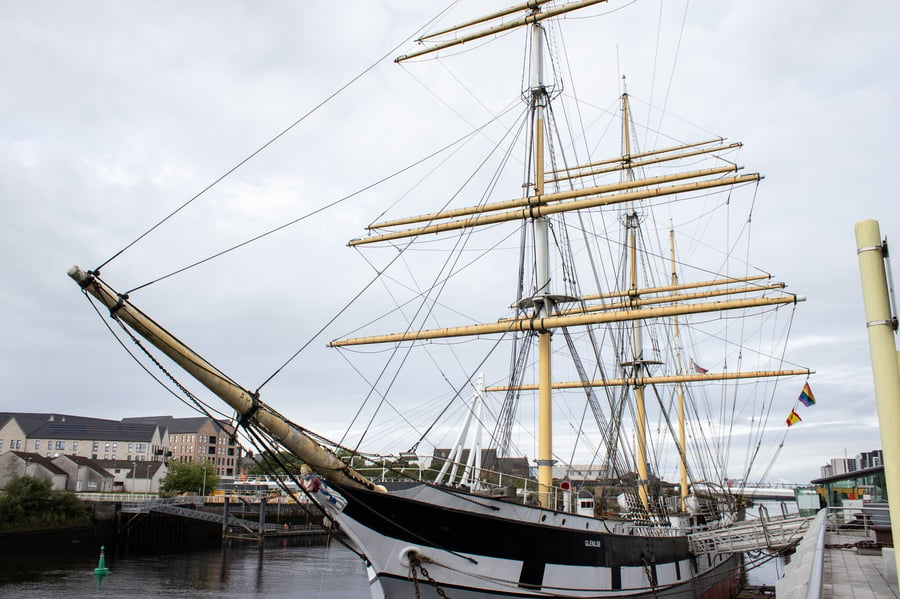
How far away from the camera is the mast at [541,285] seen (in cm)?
1852

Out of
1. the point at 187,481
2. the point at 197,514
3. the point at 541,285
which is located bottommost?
the point at 197,514

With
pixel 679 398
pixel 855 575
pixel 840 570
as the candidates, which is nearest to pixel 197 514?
pixel 679 398

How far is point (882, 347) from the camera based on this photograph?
3574mm

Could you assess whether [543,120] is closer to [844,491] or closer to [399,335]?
[399,335]

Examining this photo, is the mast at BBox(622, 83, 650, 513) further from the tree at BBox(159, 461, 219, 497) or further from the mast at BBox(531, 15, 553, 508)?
the tree at BBox(159, 461, 219, 497)

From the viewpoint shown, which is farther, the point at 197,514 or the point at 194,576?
the point at 197,514

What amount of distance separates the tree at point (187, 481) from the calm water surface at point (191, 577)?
20.2m

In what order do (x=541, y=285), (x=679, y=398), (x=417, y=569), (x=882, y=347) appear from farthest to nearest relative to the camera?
(x=679, y=398) → (x=541, y=285) → (x=417, y=569) → (x=882, y=347)

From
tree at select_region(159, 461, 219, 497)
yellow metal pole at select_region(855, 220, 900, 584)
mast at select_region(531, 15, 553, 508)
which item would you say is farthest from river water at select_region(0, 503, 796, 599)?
yellow metal pole at select_region(855, 220, 900, 584)

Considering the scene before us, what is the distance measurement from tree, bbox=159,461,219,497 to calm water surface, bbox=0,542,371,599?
20.2m

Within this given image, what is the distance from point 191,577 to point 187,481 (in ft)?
107

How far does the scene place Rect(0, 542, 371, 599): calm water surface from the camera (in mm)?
28609

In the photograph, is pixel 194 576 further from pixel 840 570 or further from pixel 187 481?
pixel 187 481

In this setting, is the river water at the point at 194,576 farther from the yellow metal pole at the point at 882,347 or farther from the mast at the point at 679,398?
the yellow metal pole at the point at 882,347
